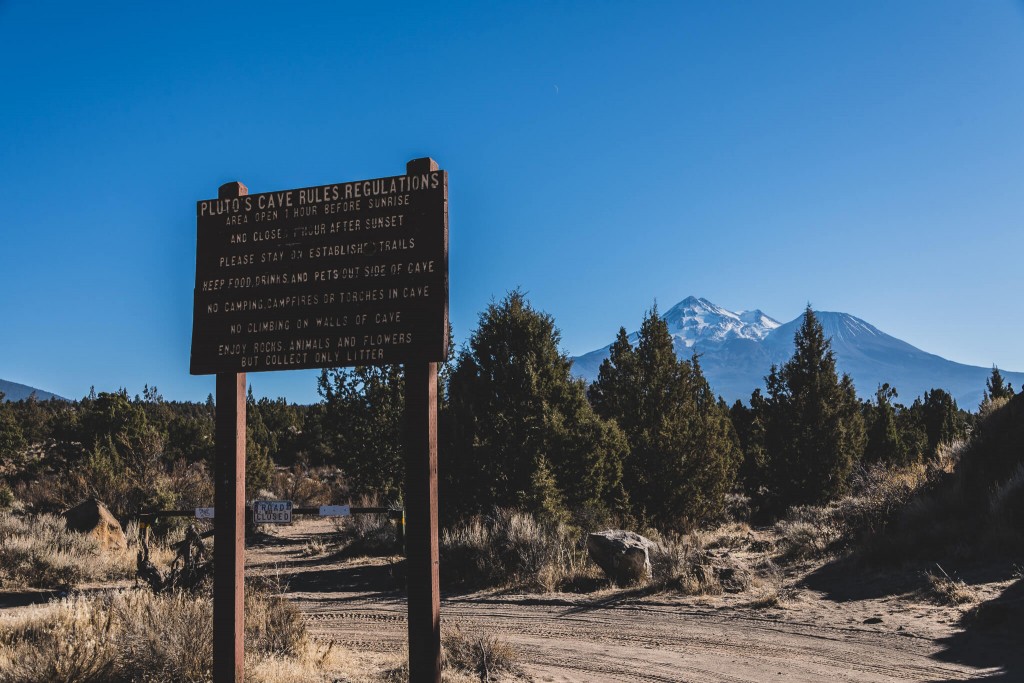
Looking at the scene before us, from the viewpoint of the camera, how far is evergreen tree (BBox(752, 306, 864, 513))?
26.7m

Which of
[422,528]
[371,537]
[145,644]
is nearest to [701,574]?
[422,528]

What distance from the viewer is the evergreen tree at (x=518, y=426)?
1516 cm

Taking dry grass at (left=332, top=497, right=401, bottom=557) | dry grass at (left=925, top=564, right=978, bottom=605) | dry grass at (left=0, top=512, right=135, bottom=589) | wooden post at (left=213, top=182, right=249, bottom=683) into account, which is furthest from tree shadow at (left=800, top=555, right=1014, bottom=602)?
dry grass at (left=0, top=512, right=135, bottom=589)

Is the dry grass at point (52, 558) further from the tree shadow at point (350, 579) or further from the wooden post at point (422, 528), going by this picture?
the wooden post at point (422, 528)

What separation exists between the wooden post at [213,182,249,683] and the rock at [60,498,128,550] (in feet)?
38.4

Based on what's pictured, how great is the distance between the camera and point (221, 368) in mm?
5973

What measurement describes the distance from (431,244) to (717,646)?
6089mm

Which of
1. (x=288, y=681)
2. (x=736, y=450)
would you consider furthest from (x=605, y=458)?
(x=736, y=450)

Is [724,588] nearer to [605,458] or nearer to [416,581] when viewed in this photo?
[605,458]

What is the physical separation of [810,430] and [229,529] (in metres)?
25.2

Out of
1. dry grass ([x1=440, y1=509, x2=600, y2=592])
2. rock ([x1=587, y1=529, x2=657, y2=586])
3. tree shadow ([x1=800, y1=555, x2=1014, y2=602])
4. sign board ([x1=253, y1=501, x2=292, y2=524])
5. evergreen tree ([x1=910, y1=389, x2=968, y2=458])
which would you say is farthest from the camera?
evergreen tree ([x1=910, y1=389, x2=968, y2=458])

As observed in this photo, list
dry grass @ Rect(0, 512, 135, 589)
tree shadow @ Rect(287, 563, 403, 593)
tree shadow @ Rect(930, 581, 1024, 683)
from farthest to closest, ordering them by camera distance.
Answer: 1. dry grass @ Rect(0, 512, 135, 589)
2. tree shadow @ Rect(287, 563, 403, 593)
3. tree shadow @ Rect(930, 581, 1024, 683)

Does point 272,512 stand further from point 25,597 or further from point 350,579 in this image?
point 25,597

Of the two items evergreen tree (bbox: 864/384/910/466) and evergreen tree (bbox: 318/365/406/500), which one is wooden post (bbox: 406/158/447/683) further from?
evergreen tree (bbox: 864/384/910/466)
